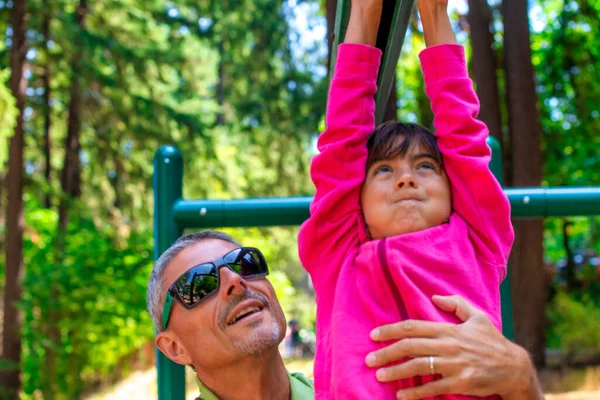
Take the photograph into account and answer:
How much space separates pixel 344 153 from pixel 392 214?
0.64ft

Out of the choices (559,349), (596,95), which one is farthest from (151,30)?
(559,349)

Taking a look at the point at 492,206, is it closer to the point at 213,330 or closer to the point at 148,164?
the point at 213,330

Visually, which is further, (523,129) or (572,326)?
(572,326)

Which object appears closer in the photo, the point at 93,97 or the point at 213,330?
the point at 213,330

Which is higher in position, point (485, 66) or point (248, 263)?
point (485, 66)

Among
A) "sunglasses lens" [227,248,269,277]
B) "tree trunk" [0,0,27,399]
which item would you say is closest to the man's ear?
"sunglasses lens" [227,248,269,277]

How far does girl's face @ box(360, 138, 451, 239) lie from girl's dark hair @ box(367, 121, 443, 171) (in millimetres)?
10

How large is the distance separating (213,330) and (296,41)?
1257 cm

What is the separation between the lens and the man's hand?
1.30 m

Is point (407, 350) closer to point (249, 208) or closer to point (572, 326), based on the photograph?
point (249, 208)

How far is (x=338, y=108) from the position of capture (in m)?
1.58

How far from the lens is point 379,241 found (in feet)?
4.74

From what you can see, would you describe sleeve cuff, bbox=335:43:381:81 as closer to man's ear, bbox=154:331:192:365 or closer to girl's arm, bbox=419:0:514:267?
girl's arm, bbox=419:0:514:267

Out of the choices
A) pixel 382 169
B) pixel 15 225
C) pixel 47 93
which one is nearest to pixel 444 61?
pixel 382 169
